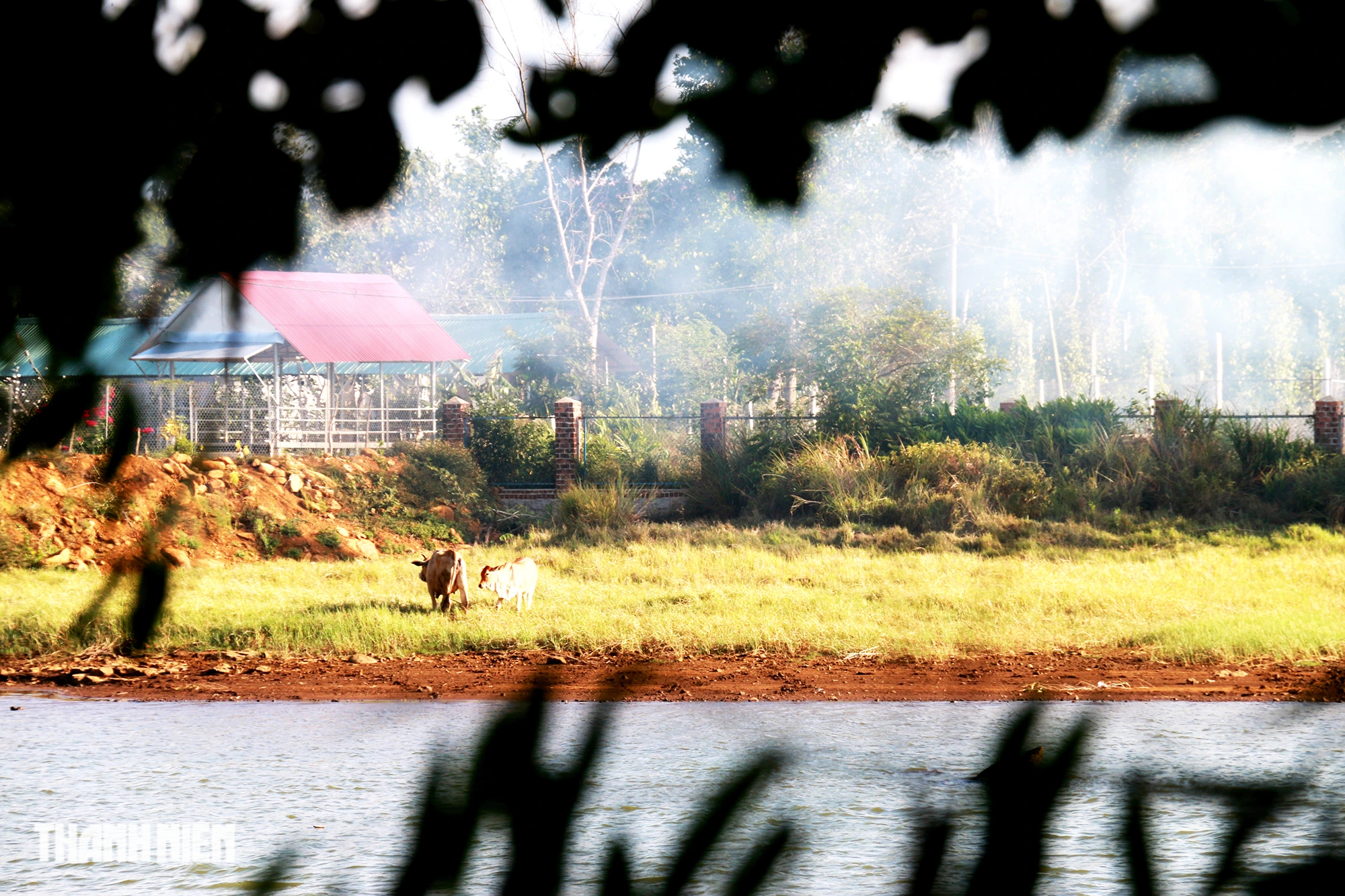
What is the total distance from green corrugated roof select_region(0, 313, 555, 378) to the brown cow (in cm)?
214

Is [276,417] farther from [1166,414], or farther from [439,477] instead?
[1166,414]

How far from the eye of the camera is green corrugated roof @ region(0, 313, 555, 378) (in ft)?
3.97

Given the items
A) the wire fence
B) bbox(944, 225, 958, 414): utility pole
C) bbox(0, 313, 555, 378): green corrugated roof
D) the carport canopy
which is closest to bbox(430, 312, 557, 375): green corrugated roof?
bbox(0, 313, 555, 378): green corrugated roof

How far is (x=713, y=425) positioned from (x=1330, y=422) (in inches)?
381

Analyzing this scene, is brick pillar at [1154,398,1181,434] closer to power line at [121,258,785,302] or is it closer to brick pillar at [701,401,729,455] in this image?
brick pillar at [701,401,729,455]

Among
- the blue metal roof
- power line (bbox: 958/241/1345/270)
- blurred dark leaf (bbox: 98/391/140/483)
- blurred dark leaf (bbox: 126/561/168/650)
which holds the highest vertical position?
power line (bbox: 958/241/1345/270)

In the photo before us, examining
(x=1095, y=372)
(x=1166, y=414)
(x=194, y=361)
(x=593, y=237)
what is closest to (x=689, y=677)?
(x=194, y=361)

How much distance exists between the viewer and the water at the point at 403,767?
4.30m

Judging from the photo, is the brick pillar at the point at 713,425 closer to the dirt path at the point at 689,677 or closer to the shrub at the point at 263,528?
the shrub at the point at 263,528

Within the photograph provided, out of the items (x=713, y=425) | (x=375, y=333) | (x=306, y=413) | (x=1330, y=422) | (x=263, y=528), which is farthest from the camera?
(x=375, y=333)

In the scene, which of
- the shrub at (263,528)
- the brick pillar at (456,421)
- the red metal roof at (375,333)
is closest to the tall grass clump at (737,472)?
the brick pillar at (456,421)

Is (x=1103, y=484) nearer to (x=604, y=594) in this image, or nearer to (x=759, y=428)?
(x=759, y=428)

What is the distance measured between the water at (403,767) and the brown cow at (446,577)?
2573 mm

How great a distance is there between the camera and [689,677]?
8.92 metres
